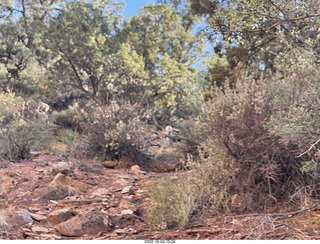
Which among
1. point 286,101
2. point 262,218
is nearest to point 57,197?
point 262,218

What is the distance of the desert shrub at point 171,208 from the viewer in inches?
189

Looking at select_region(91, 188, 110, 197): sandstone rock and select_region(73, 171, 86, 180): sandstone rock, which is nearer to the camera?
select_region(91, 188, 110, 197): sandstone rock

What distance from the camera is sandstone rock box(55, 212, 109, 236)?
4.86 m

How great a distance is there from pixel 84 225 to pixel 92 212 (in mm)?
378

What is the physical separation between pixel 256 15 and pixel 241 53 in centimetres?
517

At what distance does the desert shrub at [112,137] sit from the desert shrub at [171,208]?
13.0ft

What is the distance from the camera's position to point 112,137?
9422mm

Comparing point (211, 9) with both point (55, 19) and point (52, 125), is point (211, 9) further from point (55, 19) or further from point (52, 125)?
point (55, 19)

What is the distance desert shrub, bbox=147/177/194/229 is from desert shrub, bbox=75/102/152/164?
13.0ft

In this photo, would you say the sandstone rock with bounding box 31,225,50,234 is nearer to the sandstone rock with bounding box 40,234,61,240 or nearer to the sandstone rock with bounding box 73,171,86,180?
the sandstone rock with bounding box 40,234,61,240

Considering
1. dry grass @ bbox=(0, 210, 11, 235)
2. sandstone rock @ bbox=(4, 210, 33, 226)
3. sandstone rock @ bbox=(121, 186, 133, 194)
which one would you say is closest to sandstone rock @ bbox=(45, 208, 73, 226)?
sandstone rock @ bbox=(4, 210, 33, 226)

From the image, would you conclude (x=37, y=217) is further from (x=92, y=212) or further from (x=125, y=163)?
(x=125, y=163)

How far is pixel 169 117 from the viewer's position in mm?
19156

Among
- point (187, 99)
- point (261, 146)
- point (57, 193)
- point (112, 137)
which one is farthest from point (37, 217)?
point (187, 99)
